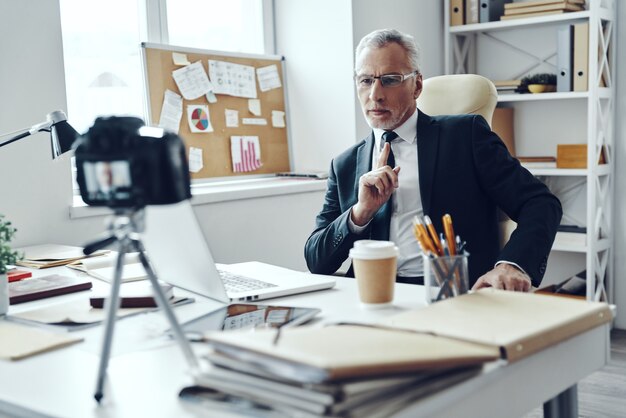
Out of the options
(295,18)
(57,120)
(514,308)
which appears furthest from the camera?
(295,18)

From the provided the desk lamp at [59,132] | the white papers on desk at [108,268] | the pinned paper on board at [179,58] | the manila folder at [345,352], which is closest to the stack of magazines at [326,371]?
the manila folder at [345,352]

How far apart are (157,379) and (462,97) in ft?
4.95

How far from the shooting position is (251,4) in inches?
143

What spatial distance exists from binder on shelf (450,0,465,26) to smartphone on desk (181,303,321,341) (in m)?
2.87

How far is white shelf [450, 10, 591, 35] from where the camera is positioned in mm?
3479

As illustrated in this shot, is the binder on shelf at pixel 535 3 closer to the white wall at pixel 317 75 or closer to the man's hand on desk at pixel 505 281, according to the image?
the white wall at pixel 317 75

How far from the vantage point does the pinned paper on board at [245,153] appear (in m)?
3.39

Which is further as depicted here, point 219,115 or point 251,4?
point 251,4

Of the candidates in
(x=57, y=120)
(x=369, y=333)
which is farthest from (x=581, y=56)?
(x=369, y=333)

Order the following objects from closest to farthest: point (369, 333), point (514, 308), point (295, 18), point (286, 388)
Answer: point (286, 388)
point (369, 333)
point (514, 308)
point (295, 18)

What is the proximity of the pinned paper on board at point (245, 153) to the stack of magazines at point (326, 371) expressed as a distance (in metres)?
2.51

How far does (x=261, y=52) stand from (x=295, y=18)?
23 cm

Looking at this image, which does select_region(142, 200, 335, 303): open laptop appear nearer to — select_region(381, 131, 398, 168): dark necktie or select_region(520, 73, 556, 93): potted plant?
select_region(381, 131, 398, 168): dark necktie

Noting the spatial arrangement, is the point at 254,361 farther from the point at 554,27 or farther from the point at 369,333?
the point at 554,27
